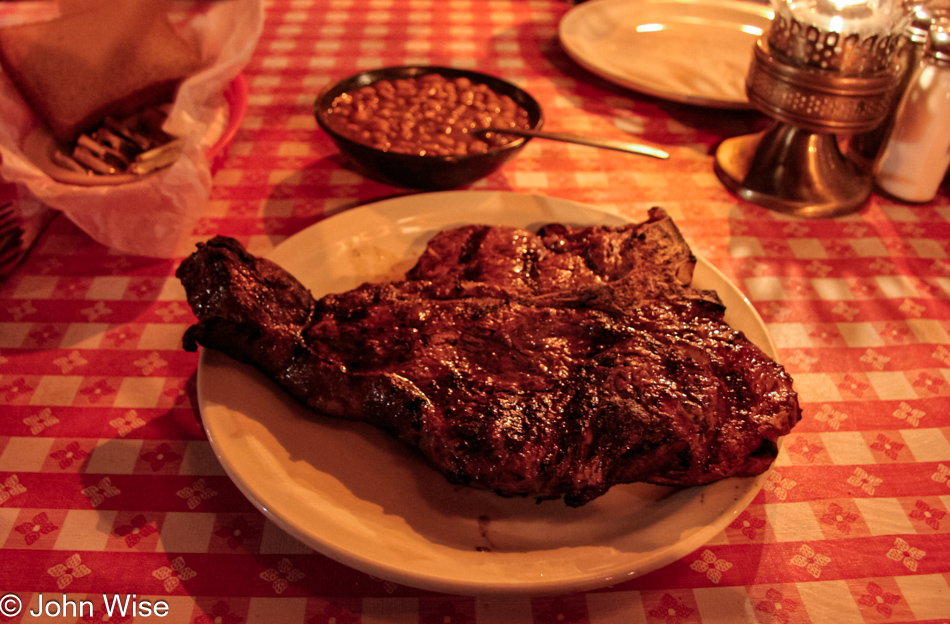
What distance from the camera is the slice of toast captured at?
2.21 meters

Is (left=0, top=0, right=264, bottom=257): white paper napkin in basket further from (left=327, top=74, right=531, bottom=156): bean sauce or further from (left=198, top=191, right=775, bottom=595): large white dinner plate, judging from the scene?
(left=198, top=191, right=775, bottom=595): large white dinner plate

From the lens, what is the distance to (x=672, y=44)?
3.42m

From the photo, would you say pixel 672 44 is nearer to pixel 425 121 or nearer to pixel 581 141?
pixel 581 141

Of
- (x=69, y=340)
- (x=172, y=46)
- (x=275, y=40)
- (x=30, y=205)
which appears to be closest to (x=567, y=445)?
(x=69, y=340)

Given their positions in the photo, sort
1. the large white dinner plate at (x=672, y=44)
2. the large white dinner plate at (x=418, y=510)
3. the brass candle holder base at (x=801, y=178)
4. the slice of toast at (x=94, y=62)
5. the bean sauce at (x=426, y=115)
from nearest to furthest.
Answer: the large white dinner plate at (x=418, y=510), the slice of toast at (x=94, y=62), the bean sauce at (x=426, y=115), the brass candle holder base at (x=801, y=178), the large white dinner plate at (x=672, y=44)

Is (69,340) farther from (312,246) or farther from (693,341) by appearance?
(693,341)

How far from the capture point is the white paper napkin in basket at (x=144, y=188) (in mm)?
1983

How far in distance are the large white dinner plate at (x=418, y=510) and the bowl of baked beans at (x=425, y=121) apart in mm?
1021

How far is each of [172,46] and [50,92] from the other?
515 mm

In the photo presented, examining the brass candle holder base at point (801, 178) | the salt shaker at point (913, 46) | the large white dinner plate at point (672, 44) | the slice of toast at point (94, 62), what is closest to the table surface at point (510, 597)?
the brass candle holder base at point (801, 178)

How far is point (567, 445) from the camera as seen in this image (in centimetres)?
128

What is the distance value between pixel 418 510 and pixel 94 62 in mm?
2110

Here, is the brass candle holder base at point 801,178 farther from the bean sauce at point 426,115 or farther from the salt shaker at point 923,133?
the bean sauce at point 426,115

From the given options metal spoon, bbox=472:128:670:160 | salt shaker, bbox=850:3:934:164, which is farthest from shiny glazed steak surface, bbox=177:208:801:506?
salt shaker, bbox=850:3:934:164
